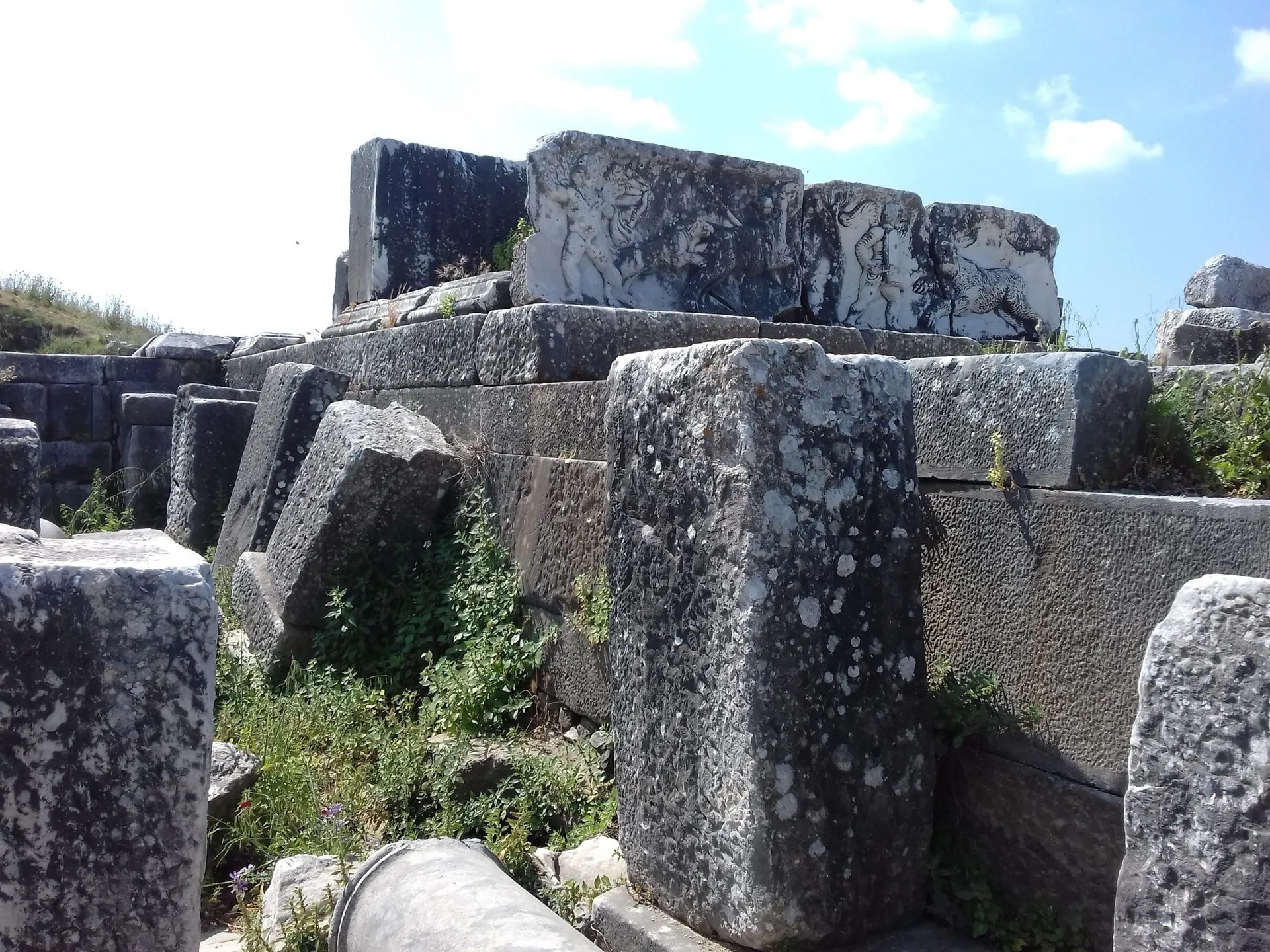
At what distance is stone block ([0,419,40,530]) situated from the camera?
10.6 feet

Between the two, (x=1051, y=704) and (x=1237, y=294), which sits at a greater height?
(x=1237, y=294)

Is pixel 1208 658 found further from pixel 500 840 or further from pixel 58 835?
pixel 500 840

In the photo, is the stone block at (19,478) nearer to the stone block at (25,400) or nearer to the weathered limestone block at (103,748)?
the weathered limestone block at (103,748)

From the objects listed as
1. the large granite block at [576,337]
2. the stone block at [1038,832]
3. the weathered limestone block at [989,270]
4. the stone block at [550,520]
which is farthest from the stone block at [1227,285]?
the stone block at [1038,832]

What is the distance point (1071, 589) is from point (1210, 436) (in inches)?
19.5

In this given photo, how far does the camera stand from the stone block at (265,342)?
9.13m

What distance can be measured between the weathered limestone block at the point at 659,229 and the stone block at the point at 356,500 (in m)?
0.90

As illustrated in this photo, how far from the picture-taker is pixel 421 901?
247 centimetres

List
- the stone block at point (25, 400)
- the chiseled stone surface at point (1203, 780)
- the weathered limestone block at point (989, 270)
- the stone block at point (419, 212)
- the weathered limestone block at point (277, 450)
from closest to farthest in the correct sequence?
the chiseled stone surface at point (1203, 780)
the weathered limestone block at point (277, 450)
the weathered limestone block at point (989, 270)
the stone block at point (419, 212)
the stone block at point (25, 400)

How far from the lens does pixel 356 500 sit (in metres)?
4.74

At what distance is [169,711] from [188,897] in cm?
36

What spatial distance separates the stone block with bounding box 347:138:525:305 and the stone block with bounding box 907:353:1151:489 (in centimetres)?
476

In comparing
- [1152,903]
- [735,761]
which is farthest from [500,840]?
[1152,903]

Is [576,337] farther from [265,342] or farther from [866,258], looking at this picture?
[265,342]
